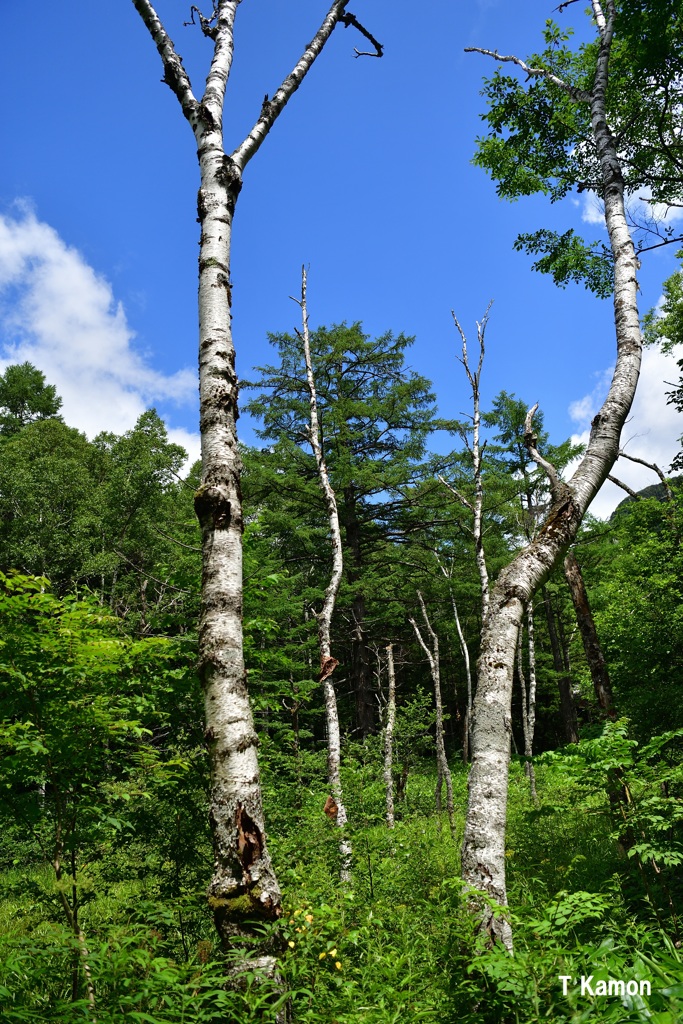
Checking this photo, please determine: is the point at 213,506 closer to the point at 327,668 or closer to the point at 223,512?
the point at 223,512

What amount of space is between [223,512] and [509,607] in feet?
6.71

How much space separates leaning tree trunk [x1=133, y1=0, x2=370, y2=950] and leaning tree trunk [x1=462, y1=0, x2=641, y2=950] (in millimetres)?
1159

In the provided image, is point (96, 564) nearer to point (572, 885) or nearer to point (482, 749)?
point (572, 885)

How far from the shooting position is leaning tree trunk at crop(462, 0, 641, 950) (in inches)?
115

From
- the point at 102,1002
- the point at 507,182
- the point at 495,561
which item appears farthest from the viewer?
the point at 495,561

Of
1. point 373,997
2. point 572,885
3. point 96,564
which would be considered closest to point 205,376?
point 373,997

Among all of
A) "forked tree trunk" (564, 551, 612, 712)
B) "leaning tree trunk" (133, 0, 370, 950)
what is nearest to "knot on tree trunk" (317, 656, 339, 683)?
"forked tree trunk" (564, 551, 612, 712)

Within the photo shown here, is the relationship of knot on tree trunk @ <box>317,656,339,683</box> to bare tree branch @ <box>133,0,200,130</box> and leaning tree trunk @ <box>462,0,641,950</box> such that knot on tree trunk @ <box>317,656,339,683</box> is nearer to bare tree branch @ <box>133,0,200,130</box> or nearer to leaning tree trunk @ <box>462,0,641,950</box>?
leaning tree trunk @ <box>462,0,641,950</box>

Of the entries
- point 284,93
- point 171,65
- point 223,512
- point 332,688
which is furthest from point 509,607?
point 332,688

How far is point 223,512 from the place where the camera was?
3.60m

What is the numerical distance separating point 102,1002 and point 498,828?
2.13 meters

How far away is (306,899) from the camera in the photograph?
344cm

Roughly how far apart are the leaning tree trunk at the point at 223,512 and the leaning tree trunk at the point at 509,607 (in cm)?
116

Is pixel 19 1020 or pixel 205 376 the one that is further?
pixel 205 376
